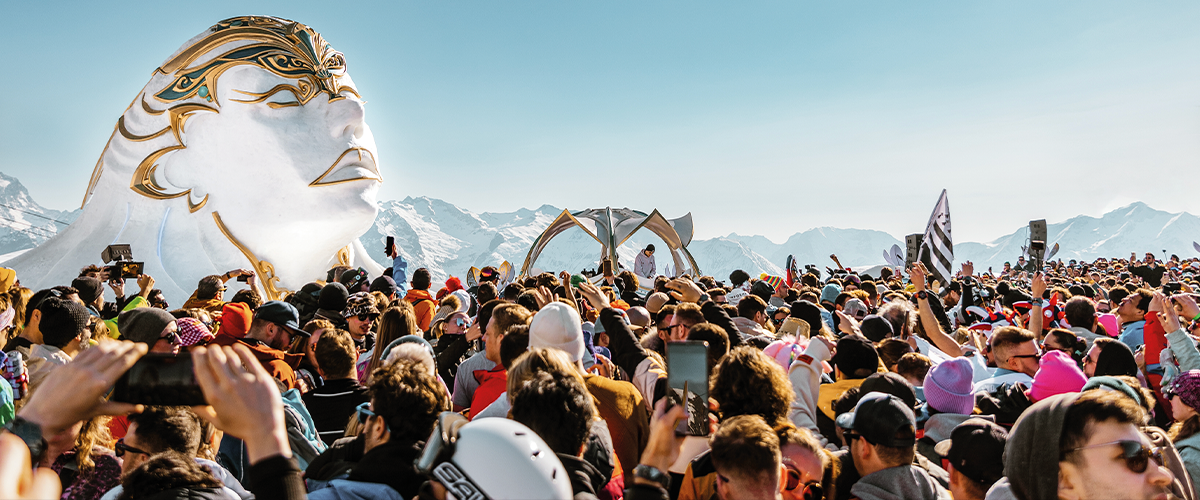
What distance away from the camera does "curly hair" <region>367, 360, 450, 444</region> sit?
2613mm

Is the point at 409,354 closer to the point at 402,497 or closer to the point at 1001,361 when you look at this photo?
the point at 402,497

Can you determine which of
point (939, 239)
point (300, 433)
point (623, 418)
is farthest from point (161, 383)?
point (939, 239)

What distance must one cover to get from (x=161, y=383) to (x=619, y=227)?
1035 inches

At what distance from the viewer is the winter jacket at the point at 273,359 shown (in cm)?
414

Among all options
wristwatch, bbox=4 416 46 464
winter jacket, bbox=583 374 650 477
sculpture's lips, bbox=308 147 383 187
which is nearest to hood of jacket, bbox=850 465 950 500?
winter jacket, bbox=583 374 650 477

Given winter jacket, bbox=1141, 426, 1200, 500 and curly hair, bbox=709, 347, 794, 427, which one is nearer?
winter jacket, bbox=1141, 426, 1200, 500

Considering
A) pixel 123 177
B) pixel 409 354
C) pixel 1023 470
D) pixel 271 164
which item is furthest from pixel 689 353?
pixel 123 177

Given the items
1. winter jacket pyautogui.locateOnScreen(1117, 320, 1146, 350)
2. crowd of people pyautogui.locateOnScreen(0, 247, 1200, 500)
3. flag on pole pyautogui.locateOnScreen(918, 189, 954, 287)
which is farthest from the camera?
flag on pole pyautogui.locateOnScreen(918, 189, 954, 287)

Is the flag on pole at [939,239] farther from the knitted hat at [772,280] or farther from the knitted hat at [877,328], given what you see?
the knitted hat at [877,328]

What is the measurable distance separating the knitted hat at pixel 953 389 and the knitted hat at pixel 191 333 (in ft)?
15.5

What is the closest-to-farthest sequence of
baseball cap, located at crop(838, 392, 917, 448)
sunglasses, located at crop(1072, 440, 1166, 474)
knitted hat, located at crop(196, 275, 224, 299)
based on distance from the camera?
1. sunglasses, located at crop(1072, 440, 1166, 474)
2. baseball cap, located at crop(838, 392, 917, 448)
3. knitted hat, located at crop(196, 275, 224, 299)

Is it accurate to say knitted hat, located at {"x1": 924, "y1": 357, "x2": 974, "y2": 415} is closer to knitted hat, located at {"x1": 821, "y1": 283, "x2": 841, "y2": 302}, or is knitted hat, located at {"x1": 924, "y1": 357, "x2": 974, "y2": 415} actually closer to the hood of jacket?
the hood of jacket

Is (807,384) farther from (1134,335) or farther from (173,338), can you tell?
(1134,335)

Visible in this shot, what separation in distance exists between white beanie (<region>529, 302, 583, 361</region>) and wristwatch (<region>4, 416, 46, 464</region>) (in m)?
2.39
